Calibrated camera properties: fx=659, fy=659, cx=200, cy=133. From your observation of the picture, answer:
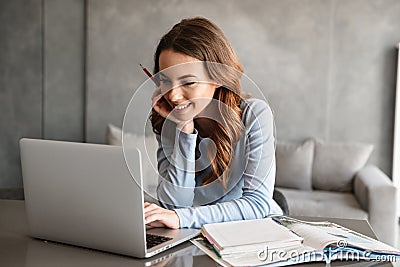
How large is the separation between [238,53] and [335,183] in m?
1.30

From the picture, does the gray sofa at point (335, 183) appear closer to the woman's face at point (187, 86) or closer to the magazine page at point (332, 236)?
the magazine page at point (332, 236)

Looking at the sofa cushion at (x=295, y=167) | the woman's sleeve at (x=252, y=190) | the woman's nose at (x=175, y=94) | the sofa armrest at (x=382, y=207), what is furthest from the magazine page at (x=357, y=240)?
the sofa cushion at (x=295, y=167)

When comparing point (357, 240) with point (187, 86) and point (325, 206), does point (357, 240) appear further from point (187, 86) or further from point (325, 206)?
point (325, 206)

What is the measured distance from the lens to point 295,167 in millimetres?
4668

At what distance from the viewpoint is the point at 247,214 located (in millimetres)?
1914

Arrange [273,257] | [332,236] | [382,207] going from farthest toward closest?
[382,207] → [332,236] → [273,257]

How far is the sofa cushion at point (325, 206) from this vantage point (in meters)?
4.12

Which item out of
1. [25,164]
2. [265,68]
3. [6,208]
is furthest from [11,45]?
[25,164]

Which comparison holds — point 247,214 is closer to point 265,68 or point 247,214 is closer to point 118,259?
point 118,259

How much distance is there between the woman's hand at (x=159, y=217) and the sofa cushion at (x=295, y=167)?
293cm

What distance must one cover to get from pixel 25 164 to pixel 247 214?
25.3 inches

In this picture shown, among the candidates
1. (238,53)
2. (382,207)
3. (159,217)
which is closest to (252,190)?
(159,217)

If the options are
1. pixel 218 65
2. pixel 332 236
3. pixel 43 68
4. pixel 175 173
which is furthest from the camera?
pixel 43 68

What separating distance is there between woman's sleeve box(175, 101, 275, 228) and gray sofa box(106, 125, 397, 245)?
A: 88.7 inches
